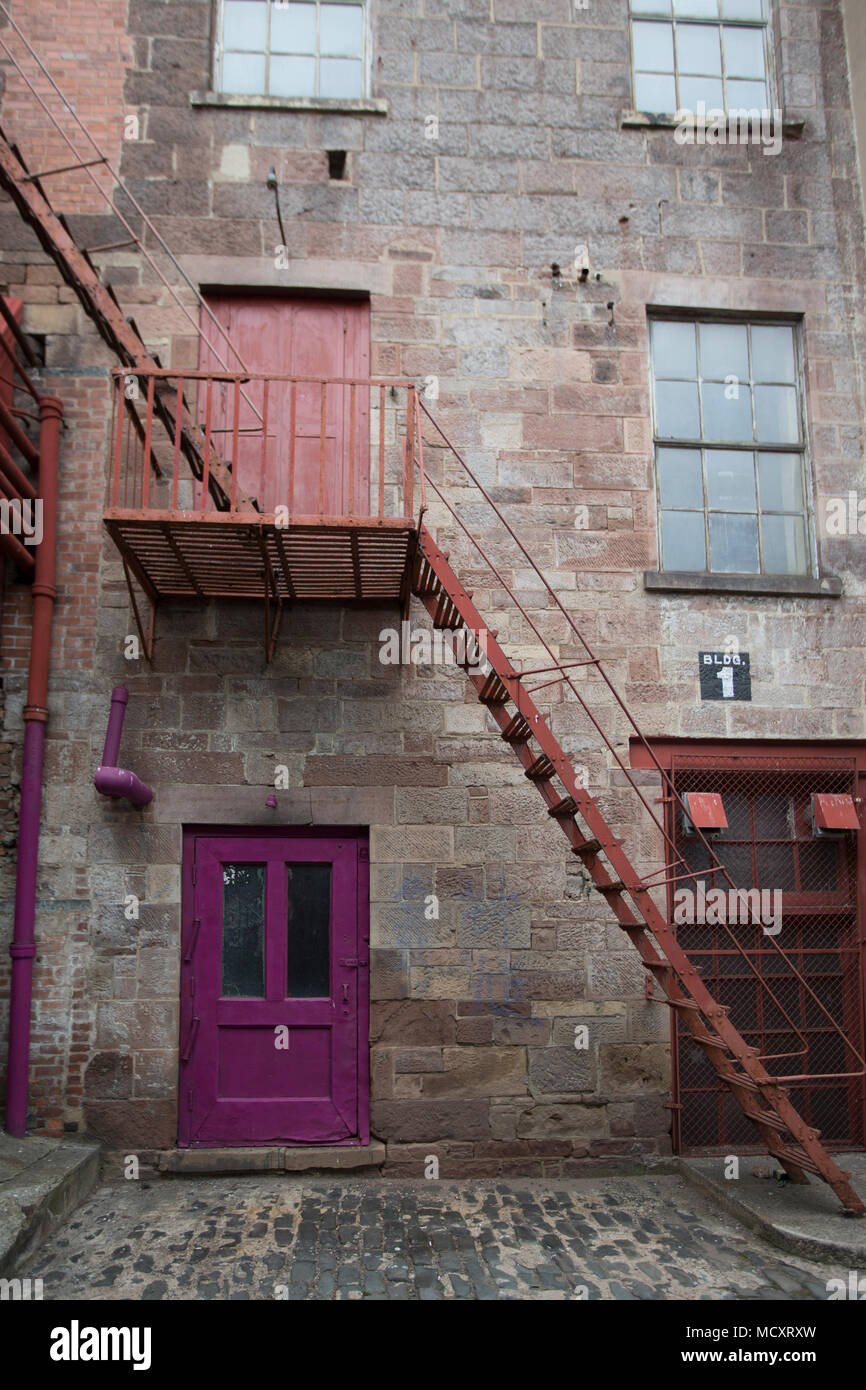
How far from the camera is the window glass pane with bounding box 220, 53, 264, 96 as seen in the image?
768 centimetres

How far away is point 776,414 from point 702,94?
111 inches

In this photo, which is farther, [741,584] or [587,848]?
[741,584]

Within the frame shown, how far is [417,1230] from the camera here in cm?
547

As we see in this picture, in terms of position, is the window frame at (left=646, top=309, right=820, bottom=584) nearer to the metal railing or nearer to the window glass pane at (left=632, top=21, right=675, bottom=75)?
the metal railing

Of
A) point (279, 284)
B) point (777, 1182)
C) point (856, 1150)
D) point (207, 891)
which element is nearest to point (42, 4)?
point (279, 284)

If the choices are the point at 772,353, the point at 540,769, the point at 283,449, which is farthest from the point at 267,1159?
the point at 772,353

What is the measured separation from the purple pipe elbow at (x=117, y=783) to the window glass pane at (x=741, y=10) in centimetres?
795

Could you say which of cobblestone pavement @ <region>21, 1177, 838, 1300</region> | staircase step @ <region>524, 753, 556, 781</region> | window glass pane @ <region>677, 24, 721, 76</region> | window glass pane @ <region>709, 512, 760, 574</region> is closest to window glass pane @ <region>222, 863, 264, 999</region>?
cobblestone pavement @ <region>21, 1177, 838, 1300</region>

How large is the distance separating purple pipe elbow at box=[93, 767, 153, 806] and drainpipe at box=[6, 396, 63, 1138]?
1.75 ft

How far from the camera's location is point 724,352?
7.69m

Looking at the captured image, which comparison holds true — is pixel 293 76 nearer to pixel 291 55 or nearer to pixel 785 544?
pixel 291 55

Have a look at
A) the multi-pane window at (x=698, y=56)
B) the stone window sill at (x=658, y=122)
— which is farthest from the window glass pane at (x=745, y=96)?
the stone window sill at (x=658, y=122)

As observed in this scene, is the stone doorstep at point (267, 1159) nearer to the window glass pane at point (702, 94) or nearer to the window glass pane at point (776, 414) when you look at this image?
the window glass pane at point (776, 414)

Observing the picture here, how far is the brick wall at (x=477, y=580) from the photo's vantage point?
6.56 m
